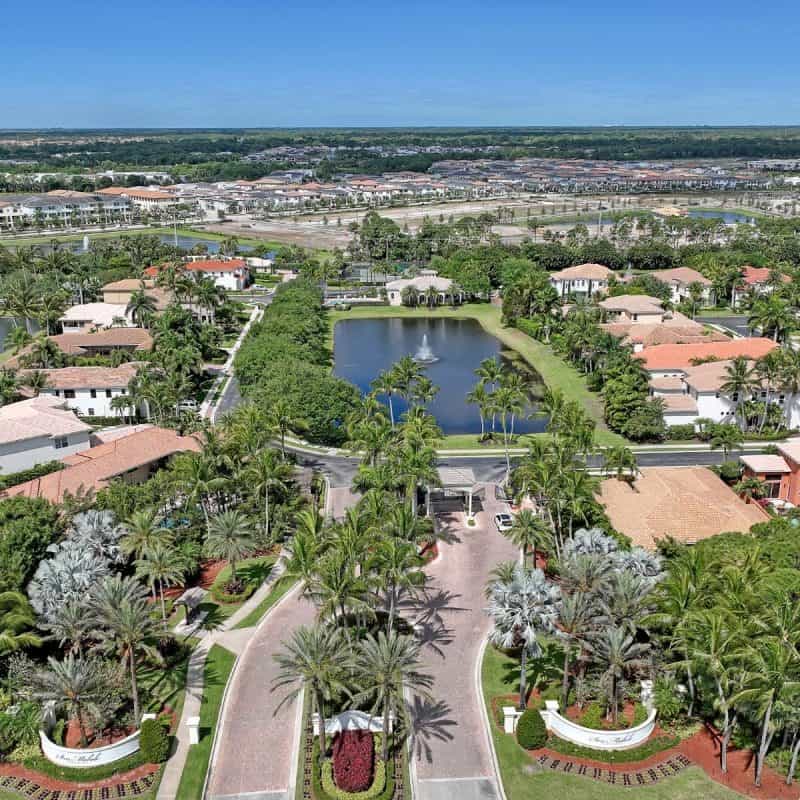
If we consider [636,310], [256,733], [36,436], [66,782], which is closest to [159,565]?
[256,733]

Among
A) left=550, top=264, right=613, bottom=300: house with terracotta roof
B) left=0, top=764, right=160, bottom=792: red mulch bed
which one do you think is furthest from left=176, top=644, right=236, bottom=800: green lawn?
left=550, top=264, right=613, bottom=300: house with terracotta roof

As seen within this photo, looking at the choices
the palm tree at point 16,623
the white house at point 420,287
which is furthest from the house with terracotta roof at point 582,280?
the palm tree at point 16,623

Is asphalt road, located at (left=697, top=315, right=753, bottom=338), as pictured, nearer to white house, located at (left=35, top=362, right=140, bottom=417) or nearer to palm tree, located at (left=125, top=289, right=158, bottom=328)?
palm tree, located at (left=125, top=289, right=158, bottom=328)

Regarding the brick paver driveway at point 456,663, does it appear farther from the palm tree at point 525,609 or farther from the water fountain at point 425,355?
the water fountain at point 425,355

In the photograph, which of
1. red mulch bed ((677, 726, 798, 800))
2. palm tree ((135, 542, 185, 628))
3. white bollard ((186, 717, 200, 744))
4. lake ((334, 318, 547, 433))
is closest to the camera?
red mulch bed ((677, 726, 798, 800))

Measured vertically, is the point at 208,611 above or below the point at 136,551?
below

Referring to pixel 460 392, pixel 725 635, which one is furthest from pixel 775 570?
pixel 460 392

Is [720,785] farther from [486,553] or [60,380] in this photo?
[60,380]
